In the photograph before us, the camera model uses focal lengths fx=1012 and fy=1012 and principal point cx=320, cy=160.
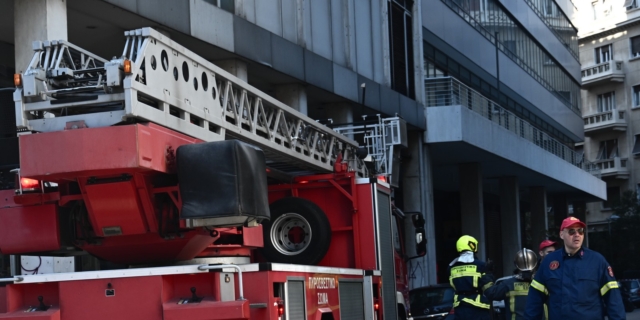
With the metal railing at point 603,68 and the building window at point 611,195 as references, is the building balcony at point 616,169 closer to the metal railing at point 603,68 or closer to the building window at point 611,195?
the building window at point 611,195

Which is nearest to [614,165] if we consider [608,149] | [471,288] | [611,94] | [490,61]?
[608,149]

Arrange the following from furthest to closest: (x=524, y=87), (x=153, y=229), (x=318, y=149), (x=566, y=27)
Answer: (x=566, y=27), (x=524, y=87), (x=318, y=149), (x=153, y=229)

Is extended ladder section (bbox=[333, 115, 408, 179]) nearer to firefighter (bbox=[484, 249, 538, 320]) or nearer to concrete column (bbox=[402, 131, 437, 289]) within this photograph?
firefighter (bbox=[484, 249, 538, 320])

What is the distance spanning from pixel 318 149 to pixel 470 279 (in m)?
3.25

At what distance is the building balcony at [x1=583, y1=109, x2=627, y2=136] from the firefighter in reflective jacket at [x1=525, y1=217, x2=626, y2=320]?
67.8m

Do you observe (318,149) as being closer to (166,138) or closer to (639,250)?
(166,138)

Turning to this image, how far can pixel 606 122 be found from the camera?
72.8 m

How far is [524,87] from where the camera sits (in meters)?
44.9

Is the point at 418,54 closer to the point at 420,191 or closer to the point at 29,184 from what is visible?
the point at 420,191

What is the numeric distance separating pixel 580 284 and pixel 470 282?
3.45 meters

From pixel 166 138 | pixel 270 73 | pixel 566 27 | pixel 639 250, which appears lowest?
pixel 639 250

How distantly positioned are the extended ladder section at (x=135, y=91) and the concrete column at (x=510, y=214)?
3370 centimetres

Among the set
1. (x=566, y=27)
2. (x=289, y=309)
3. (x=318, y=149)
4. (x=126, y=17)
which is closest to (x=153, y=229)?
(x=289, y=309)

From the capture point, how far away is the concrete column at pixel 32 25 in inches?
564
